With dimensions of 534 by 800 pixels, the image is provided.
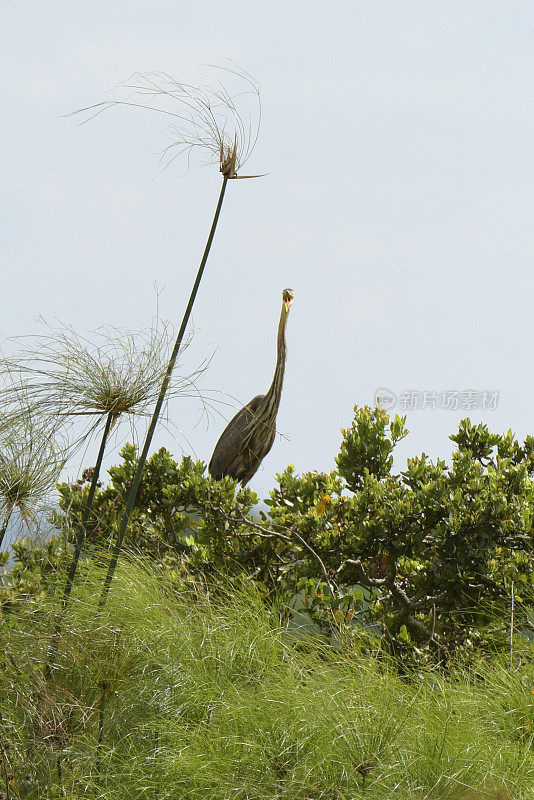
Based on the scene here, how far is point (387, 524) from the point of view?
5238 millimetres

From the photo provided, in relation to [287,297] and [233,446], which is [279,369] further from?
[233,446]

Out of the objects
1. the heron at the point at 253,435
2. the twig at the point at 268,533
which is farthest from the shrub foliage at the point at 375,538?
the heron at the point at 253,435

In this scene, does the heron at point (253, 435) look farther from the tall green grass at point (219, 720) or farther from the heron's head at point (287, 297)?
the tall green grass at point (219, 720)

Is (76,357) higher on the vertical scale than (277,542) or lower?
higher

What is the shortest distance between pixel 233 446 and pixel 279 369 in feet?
2.52

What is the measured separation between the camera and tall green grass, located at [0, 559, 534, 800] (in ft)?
9.64

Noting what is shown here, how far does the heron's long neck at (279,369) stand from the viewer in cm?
564

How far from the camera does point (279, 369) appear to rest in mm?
5660

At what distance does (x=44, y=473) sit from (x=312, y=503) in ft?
7.66

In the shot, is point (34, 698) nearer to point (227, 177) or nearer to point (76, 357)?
point (76, 357)

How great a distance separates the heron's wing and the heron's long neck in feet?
1.05

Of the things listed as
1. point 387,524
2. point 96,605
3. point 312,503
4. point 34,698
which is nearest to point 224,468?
point 312,503

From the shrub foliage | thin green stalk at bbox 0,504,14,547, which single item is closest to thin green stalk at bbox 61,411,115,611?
thin green stalk at bbox 0,504,14,547

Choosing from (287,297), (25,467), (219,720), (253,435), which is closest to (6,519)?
(25,467)
